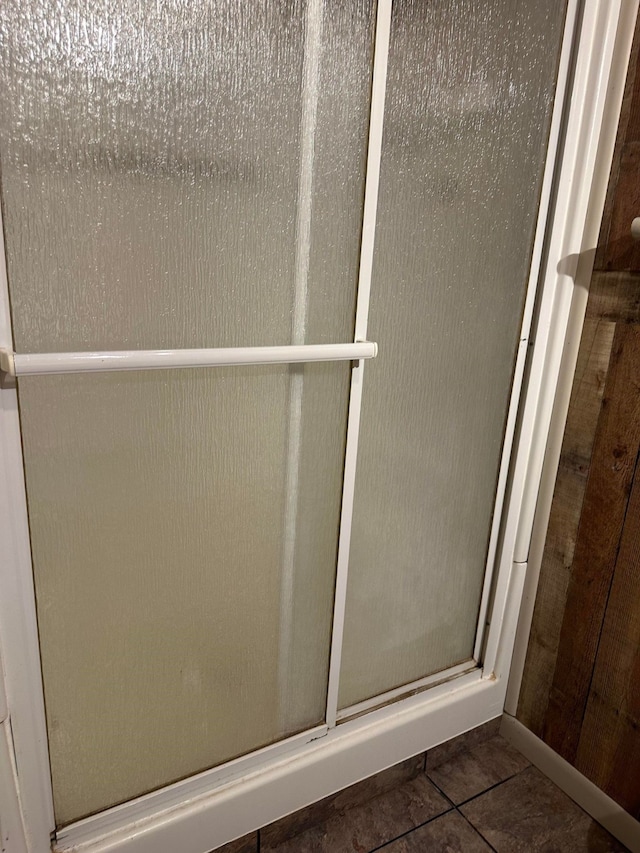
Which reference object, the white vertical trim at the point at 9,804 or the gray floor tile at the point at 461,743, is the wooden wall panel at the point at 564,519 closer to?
the gray floor tile at the point at 461,743

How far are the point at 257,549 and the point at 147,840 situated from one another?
18.5 inches

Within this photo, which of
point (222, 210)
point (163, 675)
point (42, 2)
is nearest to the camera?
point (42, 2)

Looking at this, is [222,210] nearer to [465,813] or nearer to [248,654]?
[248,654]

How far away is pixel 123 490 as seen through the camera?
828mm

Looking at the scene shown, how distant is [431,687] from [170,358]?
0.87 metres

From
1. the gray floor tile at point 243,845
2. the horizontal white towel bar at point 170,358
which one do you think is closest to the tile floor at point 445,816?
the gray floor tile at point 243,845

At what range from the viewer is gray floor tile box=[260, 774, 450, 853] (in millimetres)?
1102

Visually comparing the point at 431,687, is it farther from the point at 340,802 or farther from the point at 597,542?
the point at 597,542

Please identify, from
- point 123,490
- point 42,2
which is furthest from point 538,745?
point 42,2

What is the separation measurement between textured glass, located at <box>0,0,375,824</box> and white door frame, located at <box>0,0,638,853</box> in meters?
0.03

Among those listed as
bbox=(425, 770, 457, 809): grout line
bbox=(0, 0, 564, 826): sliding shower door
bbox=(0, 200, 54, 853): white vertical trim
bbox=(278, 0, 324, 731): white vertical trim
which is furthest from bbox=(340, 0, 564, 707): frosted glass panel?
bbox=(0, 200, 54, 853): white vertical trim

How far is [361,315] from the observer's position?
91cm

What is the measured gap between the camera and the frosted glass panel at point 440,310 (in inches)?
35.4

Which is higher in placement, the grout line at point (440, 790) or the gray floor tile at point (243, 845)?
the gray floor tile at point (243, 845)
